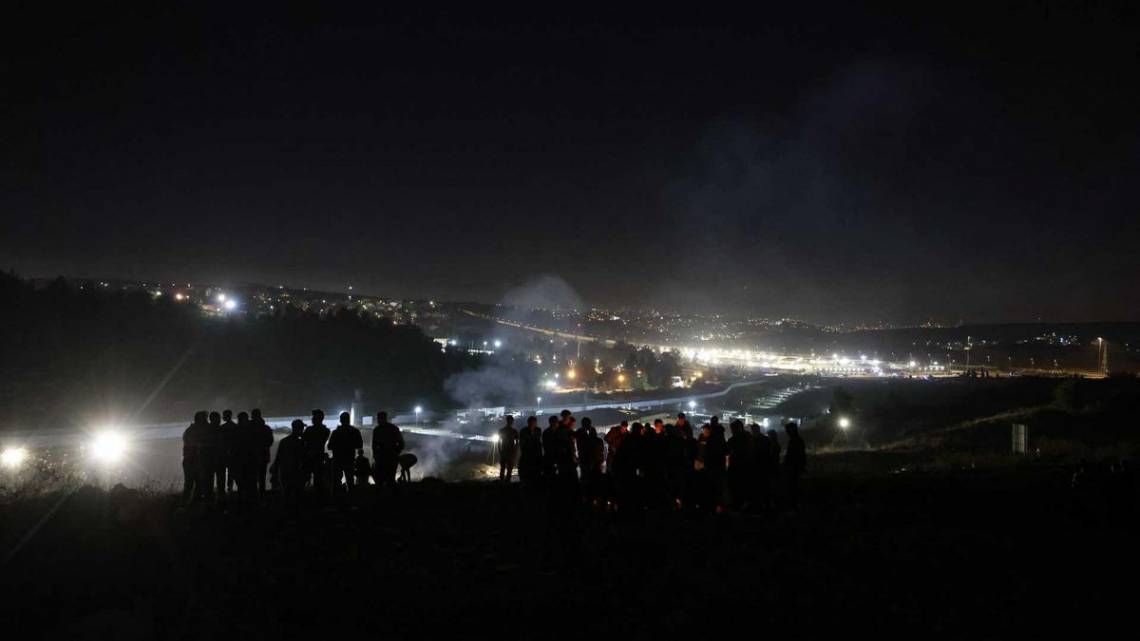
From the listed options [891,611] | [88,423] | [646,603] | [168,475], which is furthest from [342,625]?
[88,423]

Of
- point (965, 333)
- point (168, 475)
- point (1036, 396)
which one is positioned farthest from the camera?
point (965, 333)

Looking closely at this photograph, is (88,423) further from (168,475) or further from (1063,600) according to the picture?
(1063,600)

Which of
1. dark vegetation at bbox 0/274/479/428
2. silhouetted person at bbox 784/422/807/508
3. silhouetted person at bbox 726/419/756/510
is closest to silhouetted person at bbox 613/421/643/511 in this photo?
silhouetted person at bbox 726/419/756/510

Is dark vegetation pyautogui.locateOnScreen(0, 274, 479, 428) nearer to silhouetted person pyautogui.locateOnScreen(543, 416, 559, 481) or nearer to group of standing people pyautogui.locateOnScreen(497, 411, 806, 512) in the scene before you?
silhouetted person pyautogui.locateOnScreen(543, 416, 559, 481)

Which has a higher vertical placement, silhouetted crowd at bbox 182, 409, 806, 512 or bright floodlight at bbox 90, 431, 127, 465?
silhouetted crowd at bbox 182, 409, 806, 512

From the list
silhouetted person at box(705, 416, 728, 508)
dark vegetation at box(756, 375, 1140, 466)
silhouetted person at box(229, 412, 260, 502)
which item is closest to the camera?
silhouetted person at box(705, 416, 728, 508)

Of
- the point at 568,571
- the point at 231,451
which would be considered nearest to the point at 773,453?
the point at 568,571

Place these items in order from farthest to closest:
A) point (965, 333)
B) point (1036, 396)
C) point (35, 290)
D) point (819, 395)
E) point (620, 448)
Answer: point (965, 333)
point (819, 395)
point (35, 290)
point (1036, 396)
point (620, 448)
